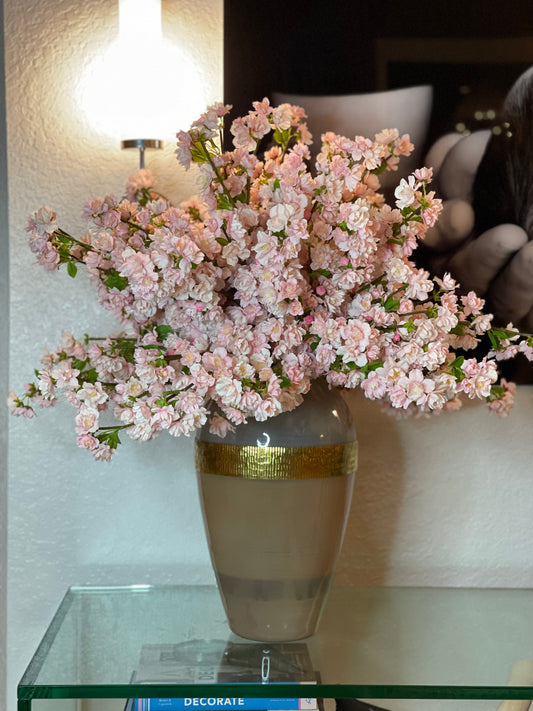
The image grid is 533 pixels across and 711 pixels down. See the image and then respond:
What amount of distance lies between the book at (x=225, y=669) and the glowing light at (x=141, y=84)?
34.5 inches

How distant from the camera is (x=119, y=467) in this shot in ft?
5.09

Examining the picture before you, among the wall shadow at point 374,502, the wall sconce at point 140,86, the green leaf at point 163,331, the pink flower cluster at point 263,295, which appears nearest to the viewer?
the pink flower cluster at point 263,295

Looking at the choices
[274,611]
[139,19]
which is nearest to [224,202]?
[139,19]

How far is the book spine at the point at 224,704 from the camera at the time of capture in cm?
117

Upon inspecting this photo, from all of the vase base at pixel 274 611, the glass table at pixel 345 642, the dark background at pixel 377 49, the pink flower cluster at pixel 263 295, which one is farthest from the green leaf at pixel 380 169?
the glass table at pixel 345 642

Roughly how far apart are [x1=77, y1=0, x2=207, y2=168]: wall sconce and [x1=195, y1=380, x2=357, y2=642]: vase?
0.57m

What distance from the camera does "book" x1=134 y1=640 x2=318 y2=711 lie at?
1171mm

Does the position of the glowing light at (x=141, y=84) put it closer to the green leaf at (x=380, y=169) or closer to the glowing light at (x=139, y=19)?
the glowing light at (x=139, y=19)

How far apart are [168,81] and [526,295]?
770 millimetres

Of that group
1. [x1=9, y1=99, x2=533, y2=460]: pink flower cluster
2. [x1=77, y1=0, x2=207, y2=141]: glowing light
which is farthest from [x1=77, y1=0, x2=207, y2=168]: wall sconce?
[x1=9, y1=99, x2=533, y2=460]: pink flower cluster

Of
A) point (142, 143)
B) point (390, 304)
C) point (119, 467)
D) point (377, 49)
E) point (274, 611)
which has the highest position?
point (377, 49)

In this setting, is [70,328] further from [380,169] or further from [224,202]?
[380,169]

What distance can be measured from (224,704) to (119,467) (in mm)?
518

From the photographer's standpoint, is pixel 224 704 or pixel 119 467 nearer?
pixel 224 704
